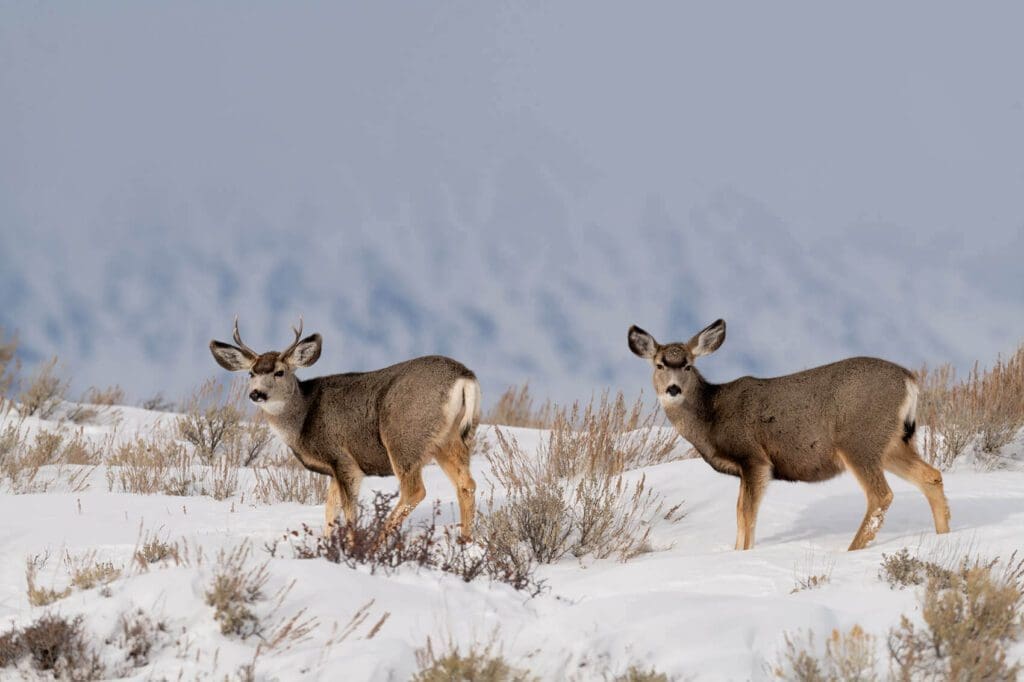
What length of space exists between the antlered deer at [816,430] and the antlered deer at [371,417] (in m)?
1.78

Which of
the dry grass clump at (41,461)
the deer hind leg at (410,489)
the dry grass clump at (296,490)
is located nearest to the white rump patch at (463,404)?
the deer hind leg at (410,489)

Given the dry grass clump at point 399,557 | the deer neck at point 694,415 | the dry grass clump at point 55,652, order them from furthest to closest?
the deer neck at point 694,415 < the dry grass clump at point 399,557 < the dry grass clump at point 55,652

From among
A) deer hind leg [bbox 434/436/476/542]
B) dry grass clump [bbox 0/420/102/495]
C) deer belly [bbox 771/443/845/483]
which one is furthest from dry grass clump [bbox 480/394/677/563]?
dry grass clump [bbox 0/420/102/495]

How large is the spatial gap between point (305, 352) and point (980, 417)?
7931 millimetres

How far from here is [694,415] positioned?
919 cm

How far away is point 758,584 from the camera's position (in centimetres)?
691

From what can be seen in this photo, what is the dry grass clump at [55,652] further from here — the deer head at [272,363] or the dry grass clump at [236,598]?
the deer head at [272,363]

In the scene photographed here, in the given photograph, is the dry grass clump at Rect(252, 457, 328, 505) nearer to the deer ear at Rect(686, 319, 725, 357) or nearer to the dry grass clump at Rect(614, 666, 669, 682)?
the deer ear at Rect(686, 319, 725, 357)

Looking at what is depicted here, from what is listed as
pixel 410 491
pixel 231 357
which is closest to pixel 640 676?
pixel 410 491

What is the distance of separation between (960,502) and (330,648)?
21.9 ft

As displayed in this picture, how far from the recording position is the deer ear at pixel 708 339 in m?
9.30

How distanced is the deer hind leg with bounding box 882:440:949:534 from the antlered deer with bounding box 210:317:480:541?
11.0ft

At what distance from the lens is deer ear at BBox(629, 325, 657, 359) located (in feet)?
30.8

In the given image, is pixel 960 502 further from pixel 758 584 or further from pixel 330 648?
pixel 330 648
